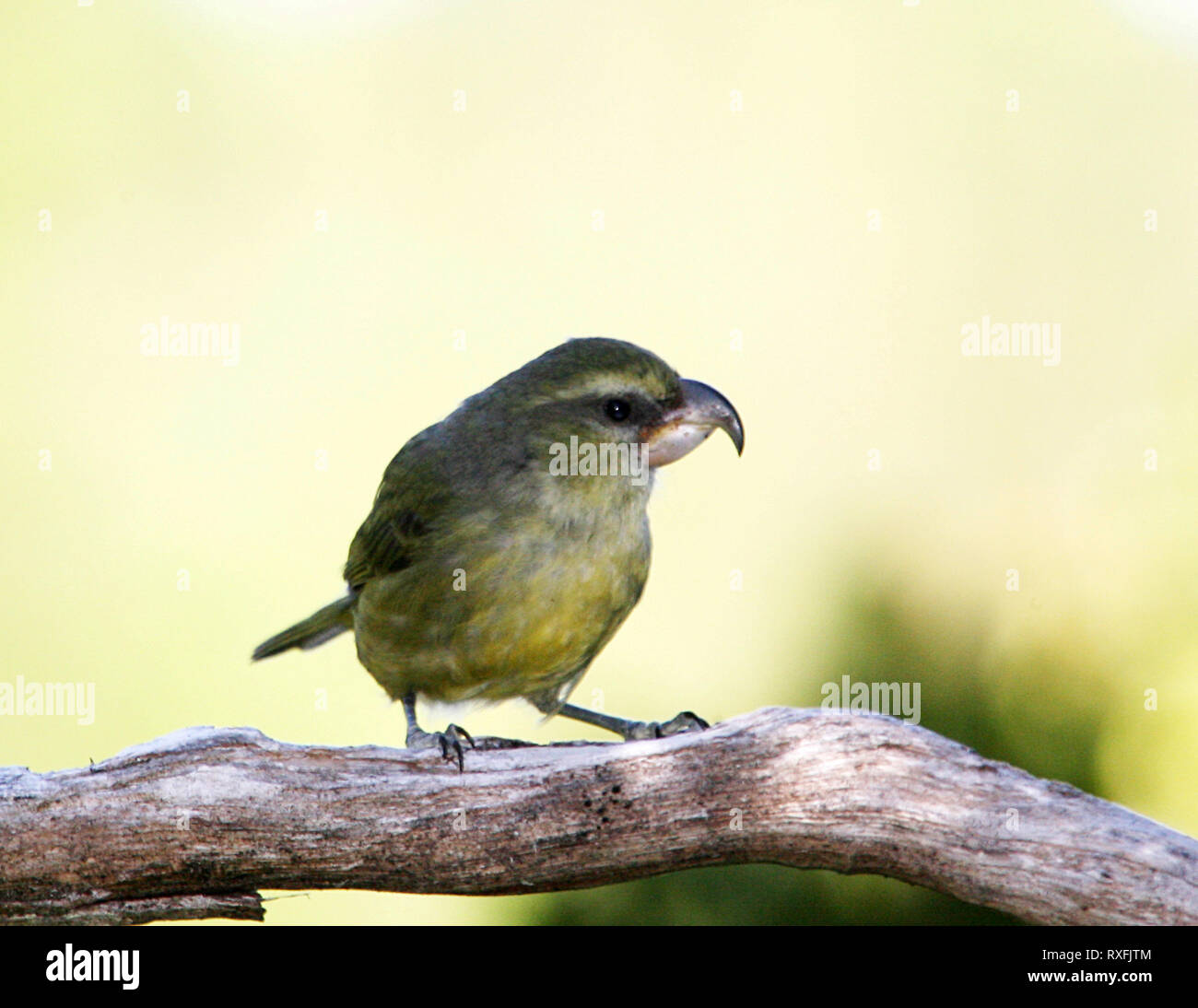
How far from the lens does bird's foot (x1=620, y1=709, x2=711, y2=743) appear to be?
470 cm

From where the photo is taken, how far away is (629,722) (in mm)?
5055

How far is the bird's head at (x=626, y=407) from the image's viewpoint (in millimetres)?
4824

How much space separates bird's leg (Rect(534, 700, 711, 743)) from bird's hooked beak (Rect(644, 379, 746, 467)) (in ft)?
3.43

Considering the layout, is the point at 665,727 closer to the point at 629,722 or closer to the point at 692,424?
the point at 629,722

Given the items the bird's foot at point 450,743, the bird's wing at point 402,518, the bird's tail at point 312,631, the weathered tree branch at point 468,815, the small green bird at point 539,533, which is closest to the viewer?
the weathered tree branch at point 468,815

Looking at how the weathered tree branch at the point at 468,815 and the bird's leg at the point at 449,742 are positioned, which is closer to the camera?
the weathered tree branch at the point at 468,815

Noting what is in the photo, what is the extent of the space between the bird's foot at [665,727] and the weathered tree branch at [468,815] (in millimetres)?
510

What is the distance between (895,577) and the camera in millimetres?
5457

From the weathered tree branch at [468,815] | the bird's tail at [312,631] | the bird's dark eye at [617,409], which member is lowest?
the weathered tree branch at [468,815]

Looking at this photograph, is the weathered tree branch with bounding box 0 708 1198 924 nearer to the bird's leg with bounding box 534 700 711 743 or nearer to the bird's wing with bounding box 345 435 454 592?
the bird's leg with bounding box 534 700 711 743

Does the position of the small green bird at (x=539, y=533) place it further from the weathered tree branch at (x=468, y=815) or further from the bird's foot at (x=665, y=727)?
the weathered tree branch at (x=468, y=815)

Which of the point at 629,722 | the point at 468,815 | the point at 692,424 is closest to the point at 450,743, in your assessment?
the point at 468,815

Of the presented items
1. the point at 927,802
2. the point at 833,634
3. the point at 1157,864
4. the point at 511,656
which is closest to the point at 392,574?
the point at 511,656

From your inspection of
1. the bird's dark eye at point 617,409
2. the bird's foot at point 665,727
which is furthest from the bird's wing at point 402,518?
the bird's foot at point 665,727
